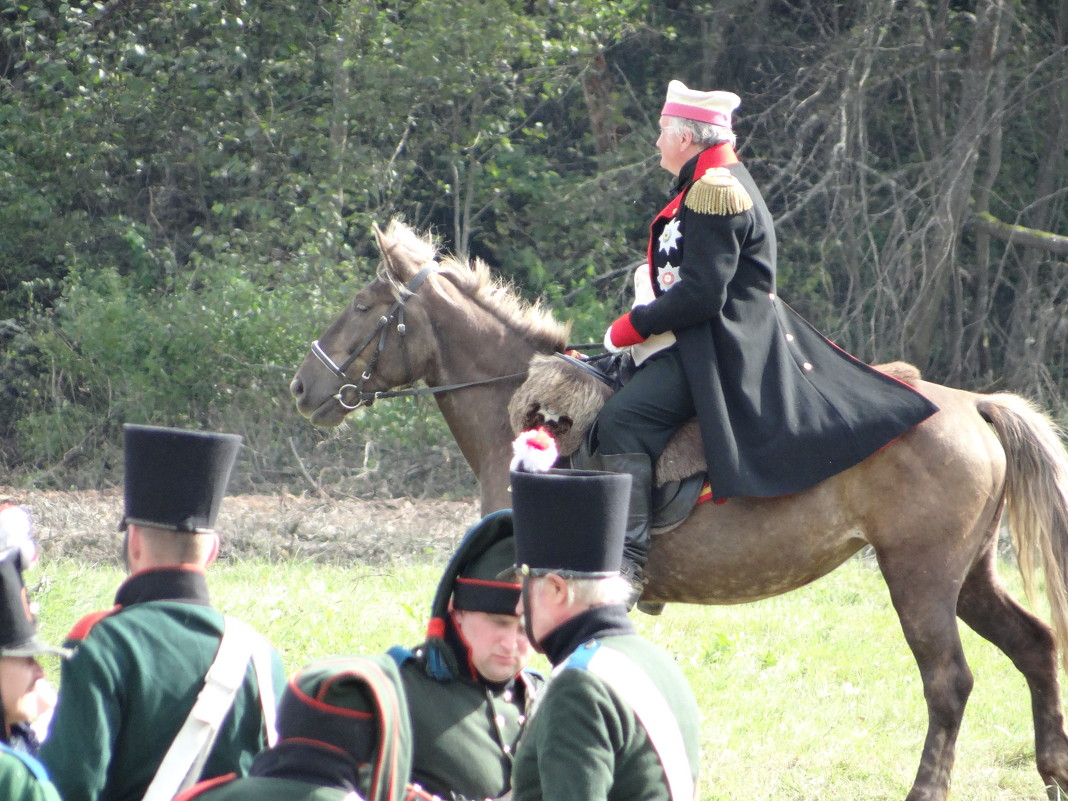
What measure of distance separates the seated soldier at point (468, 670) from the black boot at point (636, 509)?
2.05 m

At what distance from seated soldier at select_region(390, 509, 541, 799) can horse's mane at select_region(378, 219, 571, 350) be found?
291 centimetres

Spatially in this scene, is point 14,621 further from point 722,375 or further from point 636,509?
point 722,375

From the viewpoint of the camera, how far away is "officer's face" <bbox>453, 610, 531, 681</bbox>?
2.85m

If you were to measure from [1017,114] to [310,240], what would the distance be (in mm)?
7735

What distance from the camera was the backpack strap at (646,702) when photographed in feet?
7.48

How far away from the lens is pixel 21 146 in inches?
600

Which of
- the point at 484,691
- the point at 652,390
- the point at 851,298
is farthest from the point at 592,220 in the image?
the point at 484,691

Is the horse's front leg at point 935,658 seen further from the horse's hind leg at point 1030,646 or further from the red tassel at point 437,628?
the red tassel at point 437,628

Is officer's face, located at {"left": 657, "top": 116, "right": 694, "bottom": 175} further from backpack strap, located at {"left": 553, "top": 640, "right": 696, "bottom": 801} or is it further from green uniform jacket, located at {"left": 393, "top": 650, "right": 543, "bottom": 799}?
backpack strap, located at {"left": 553, "top": 640, "right": 696, "bottom": 801}

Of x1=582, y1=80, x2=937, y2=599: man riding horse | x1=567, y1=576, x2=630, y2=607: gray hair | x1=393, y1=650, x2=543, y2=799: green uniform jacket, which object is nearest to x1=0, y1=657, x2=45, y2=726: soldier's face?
x1=393, y1=650, x2=543, y2=799: green uniform jacket

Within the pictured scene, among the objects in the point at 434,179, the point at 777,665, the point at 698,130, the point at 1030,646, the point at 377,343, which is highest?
the point at 698,130

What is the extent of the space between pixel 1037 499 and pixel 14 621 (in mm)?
4051

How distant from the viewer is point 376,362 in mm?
5961

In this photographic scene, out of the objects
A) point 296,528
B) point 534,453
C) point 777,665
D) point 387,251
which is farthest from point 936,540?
point 296,528
